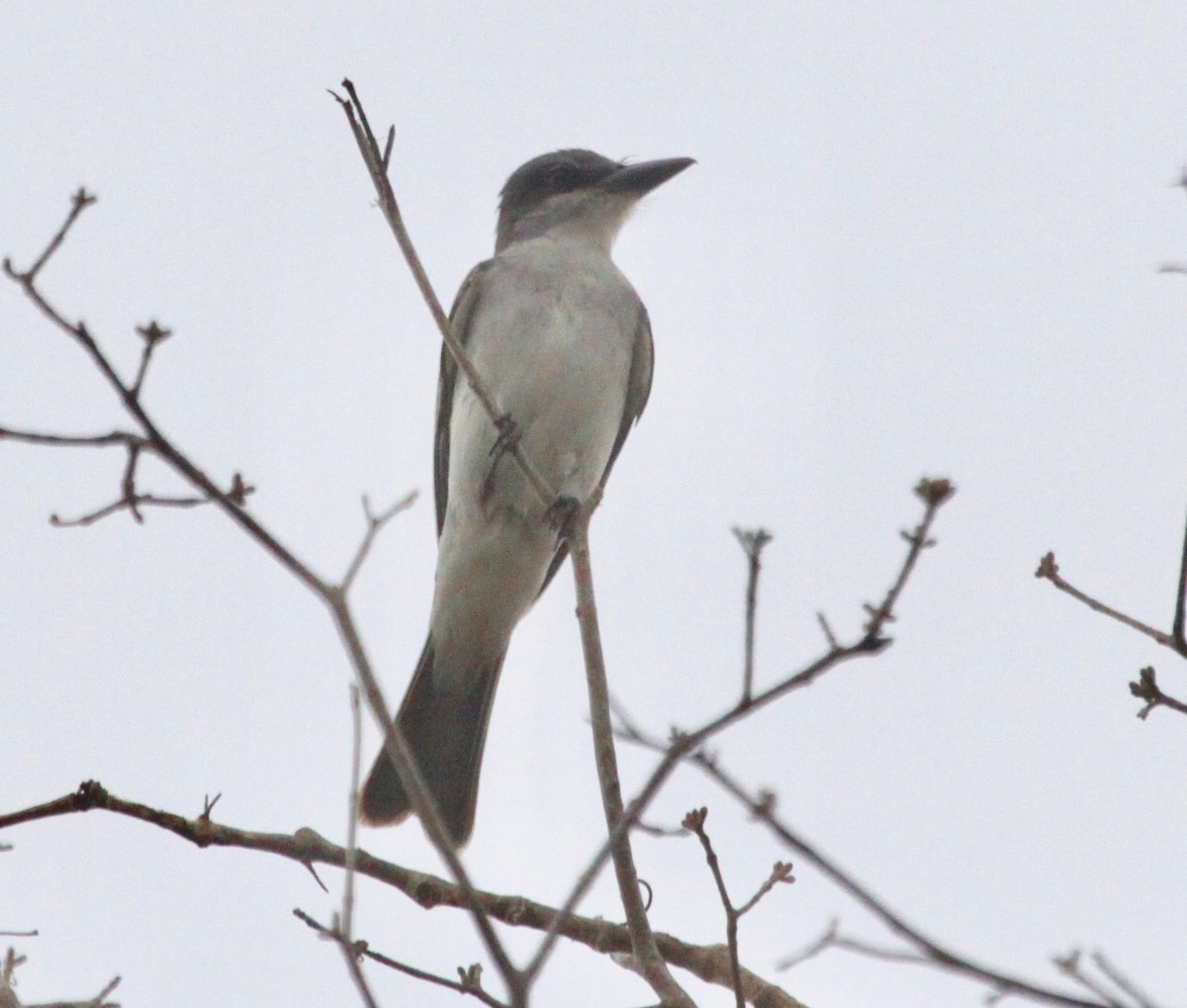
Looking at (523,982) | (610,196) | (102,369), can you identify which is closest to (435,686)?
(610,196)

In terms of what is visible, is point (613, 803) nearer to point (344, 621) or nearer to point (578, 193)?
point (344, 621)

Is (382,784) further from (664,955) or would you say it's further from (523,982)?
(523,982)

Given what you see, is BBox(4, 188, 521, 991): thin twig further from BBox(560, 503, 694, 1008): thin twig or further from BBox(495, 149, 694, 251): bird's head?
BBox(495, 149, 694, 251): bird's head

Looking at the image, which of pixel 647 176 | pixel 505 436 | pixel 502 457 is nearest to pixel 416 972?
pixel 505 436

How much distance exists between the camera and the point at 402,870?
15.3 ft

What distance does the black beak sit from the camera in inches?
360

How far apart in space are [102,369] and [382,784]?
4701 mm

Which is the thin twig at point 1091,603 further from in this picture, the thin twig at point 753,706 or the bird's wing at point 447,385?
the bird's wing at point 447,385

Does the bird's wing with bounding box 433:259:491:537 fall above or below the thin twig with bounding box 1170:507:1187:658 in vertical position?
above

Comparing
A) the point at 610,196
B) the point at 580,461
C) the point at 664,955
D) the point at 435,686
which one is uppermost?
the point at 610,196

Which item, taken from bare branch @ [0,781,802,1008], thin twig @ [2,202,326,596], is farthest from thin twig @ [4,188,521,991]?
bare branch @ [0,781,802,1008]

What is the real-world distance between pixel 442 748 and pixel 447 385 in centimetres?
205

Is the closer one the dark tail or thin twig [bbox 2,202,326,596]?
thin twig [bbox 2,202,326,596]

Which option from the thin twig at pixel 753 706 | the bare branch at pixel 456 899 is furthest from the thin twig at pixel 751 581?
the bare branch at pixel 456 899
